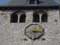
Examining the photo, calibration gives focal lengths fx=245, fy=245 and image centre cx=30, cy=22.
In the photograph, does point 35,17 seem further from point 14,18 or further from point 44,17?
point 14,18

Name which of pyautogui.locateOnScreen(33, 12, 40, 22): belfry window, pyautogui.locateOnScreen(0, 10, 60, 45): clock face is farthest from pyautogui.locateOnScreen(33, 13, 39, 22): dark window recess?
pyautogui.locateOnScreen(0, 10, 60, 45): clock face

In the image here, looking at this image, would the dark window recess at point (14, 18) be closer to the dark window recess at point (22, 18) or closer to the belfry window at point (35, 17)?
the dark window recess at point (22, 18)

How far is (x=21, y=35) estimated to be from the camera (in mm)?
12289

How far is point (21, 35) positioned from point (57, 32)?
1802 millimetres

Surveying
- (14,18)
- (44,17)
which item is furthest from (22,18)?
(44,17)

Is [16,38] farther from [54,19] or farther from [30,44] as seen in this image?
[54,19]

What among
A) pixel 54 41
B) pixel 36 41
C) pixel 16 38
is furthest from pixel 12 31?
pixel 54 41

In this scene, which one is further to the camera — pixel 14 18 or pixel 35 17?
pixel 14 18

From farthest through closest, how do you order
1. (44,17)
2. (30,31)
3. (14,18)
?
(14,18) → (44,17) → (30,31)

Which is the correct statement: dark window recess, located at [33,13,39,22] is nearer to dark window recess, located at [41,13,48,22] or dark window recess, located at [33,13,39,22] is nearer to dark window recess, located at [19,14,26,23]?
dark window recess, located at [41,13,48,22]

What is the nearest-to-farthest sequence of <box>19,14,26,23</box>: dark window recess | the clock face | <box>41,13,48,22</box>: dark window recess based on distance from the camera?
the clock face
<box>41,13,48,22</box>: dark window recess
<box>19,14,26,23</box>: dark window recess

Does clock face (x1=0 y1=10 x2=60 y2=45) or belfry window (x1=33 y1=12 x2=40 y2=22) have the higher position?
belfry window (x1=33 y1=12 x2=40 y2=22)

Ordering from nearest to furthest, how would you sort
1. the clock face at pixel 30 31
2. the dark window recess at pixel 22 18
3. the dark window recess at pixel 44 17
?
the clock face at pixel 30 31 → the dark window recess at pixel 44 17 → the dark window recess at pixel 22 18

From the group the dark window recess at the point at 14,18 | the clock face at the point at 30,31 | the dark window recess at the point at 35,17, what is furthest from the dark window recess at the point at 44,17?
the dark window recess at the point at 14,18
